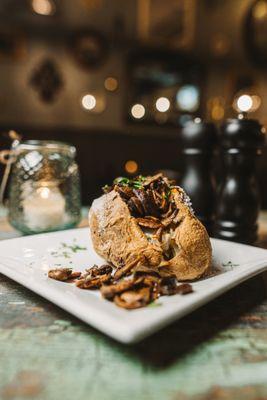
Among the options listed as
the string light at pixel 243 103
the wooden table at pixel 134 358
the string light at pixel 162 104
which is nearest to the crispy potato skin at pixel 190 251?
the wooden table at pixel 134 358

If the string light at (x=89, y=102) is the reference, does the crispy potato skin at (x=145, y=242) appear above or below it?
below

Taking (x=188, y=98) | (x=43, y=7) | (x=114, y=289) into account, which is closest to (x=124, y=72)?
(x=188, y=98)

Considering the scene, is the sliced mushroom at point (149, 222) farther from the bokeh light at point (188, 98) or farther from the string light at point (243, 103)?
the bokeh light at point (188, 98)

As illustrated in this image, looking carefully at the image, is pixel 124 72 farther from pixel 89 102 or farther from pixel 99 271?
pixel 99 271

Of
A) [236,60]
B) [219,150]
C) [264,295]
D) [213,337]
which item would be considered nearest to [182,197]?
[264,295]

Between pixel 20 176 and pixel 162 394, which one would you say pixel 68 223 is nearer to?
pixel 20 176

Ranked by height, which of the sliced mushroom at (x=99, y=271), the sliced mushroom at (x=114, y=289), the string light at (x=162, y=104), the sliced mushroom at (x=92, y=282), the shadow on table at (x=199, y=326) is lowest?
the shadow on table at (x=199, y=326)
